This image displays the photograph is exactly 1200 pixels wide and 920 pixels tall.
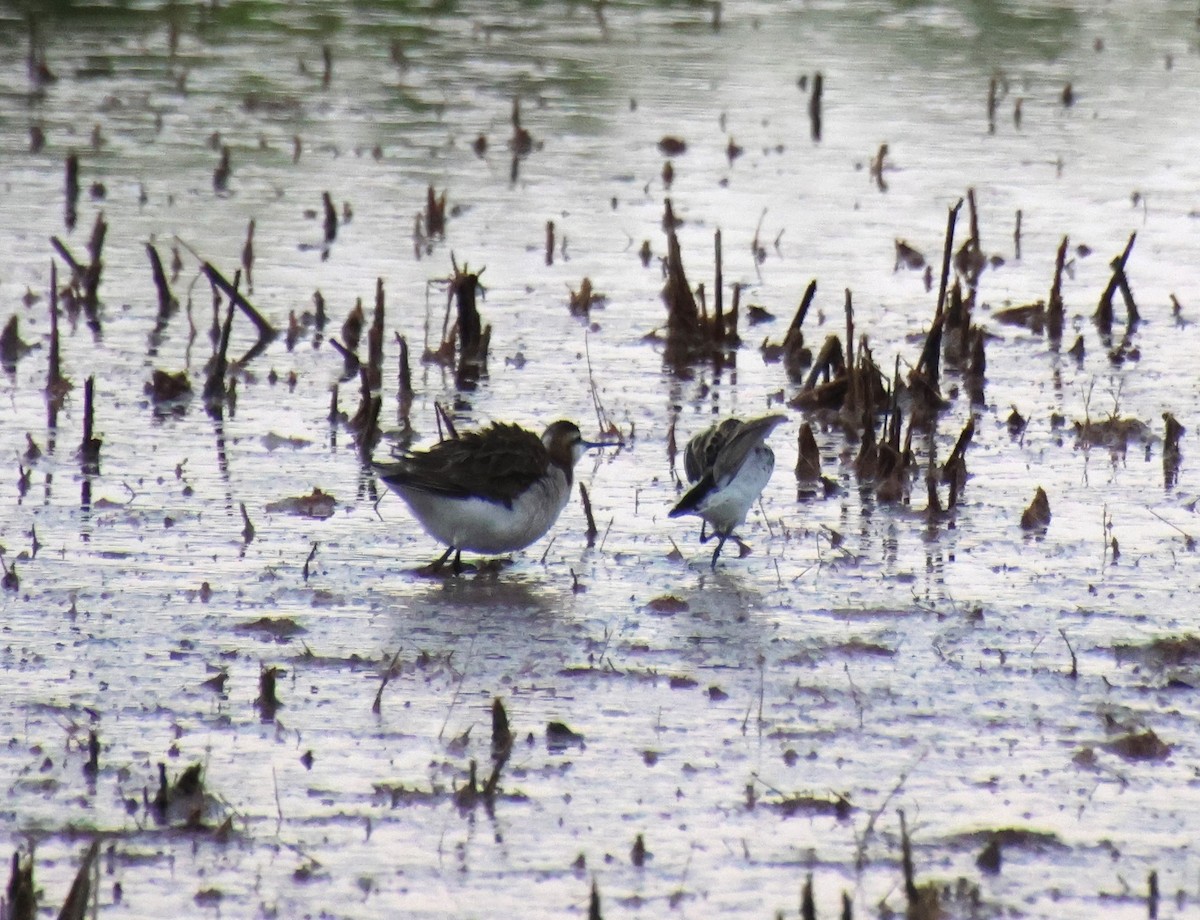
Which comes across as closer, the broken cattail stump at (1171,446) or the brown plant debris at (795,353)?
the broken cattail stump at (1171,446)

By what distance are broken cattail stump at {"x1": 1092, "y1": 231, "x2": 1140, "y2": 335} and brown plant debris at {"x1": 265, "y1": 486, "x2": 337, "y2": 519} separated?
5.13 meters

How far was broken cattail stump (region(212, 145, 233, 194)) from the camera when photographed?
Result: 1523cm

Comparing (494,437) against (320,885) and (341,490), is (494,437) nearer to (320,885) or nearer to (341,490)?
(341,490)

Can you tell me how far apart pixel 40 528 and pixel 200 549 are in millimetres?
672

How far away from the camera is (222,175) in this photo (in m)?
15.4

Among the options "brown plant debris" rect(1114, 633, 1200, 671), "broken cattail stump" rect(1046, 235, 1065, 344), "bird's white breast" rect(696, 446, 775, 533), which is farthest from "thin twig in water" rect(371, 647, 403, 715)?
"broken cattail stump" rect(1046, 235, 1065, 344)

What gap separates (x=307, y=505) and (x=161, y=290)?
3738 millimetres

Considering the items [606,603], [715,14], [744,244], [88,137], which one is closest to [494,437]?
[606,603]

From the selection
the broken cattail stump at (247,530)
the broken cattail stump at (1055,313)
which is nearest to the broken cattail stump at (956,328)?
the broken cattail stump at (1055,313)

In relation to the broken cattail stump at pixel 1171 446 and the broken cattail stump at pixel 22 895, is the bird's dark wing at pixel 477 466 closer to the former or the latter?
the broken cattail stump at pixel 1171 446

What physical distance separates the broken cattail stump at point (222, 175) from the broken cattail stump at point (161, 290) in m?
3.43

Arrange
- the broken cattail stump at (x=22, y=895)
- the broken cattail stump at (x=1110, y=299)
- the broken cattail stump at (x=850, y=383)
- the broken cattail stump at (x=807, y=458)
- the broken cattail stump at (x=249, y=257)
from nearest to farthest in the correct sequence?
the broken cattail stump at (x=22, y=895) → the broken cattail stump at (x=807, y=458) → the broken cattail stump at (x=850, y=383) → the broken cattail stump at (x=1110, y=299) → the broken cattail stump at (x=249, y=257)

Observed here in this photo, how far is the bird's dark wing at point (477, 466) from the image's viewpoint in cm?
765

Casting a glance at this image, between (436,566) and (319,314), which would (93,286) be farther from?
(436,566)
